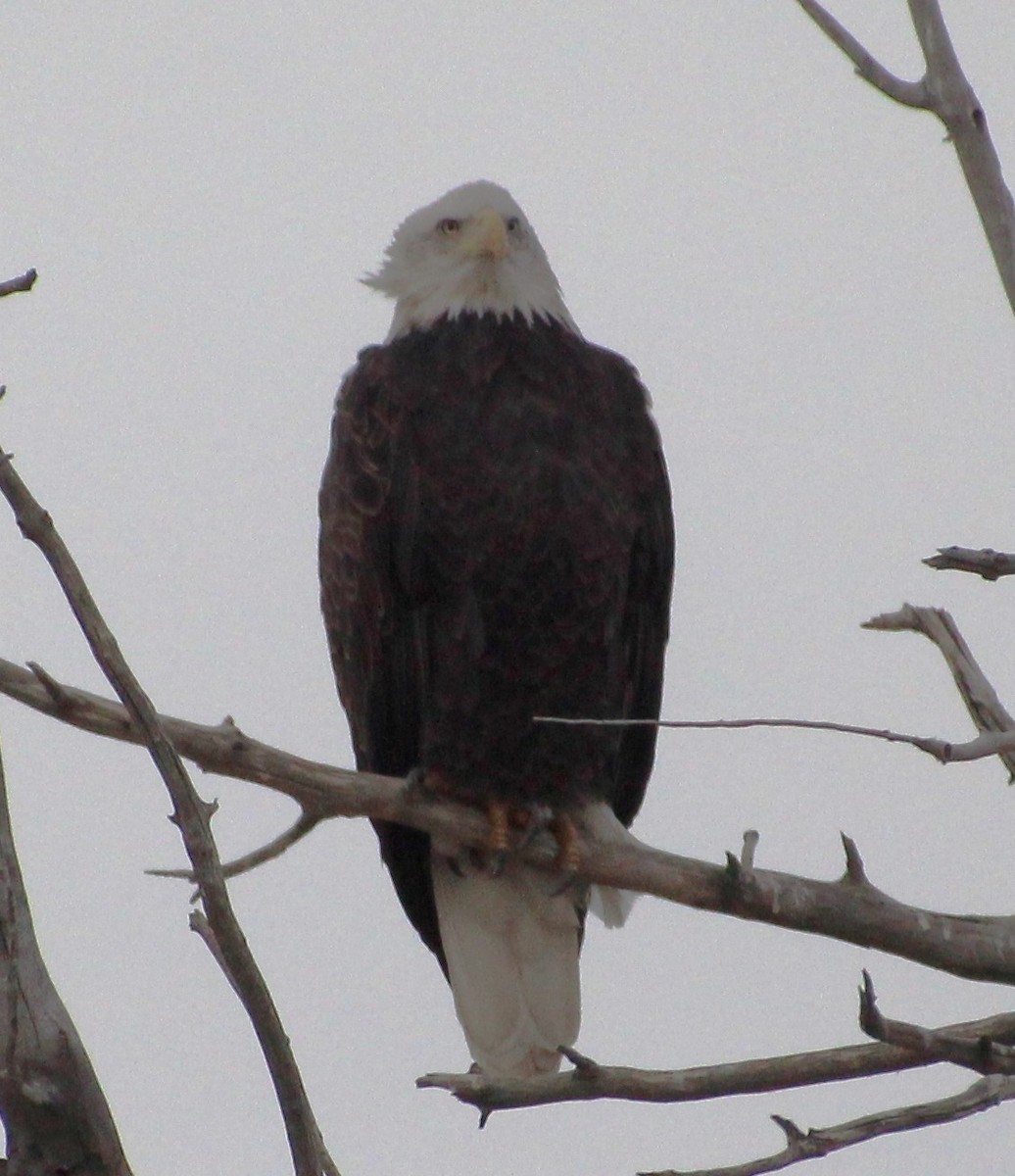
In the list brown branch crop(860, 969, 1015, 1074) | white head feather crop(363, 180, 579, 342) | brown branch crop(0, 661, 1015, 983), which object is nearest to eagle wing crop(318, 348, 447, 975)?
white head feather crop(363, 180, 579, 342)

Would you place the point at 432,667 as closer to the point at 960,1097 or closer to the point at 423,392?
the point at 423,392

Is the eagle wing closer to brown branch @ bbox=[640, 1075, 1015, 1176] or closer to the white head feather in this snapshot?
the white head feather

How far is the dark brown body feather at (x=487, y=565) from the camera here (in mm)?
4340

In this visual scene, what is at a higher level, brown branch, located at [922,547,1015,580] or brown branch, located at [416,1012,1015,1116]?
brown branch, located at [922,547,1015,580]

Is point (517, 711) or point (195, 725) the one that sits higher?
point (517, 711)

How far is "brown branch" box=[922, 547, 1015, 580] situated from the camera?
2.88m

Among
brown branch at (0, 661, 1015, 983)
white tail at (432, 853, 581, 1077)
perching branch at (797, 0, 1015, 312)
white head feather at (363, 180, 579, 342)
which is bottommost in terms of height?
brown branch at (0, 661, 1015, 983)

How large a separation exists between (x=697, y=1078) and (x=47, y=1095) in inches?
41.6

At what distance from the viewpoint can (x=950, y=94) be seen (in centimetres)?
299

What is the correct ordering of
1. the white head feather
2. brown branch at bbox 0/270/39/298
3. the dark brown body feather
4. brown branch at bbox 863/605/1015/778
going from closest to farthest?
brown branch at bbox 0/270/39/298 → brown branch at bbox 863/605/1015/778 → the dark brown body feather → the white head feather

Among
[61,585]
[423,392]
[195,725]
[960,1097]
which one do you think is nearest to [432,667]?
[423,392]

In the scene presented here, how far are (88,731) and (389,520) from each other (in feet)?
4.79

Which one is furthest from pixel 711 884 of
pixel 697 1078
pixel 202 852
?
pixel 202 852

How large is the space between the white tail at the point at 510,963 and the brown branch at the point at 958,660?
1390mm
